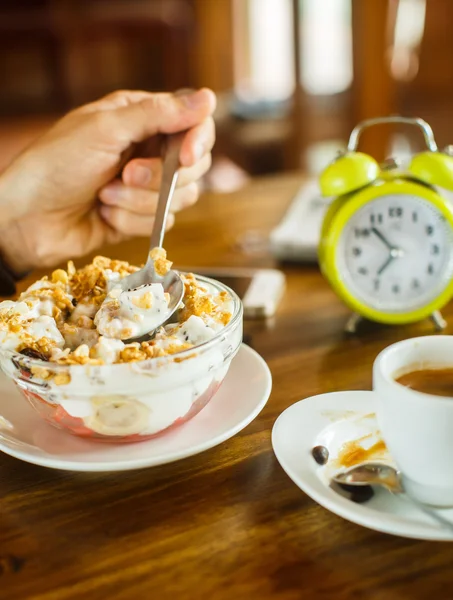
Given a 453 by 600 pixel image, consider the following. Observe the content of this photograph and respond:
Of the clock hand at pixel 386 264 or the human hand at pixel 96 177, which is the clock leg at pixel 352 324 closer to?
the clock hand at pixel 386 264

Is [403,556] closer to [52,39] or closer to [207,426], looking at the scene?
[207,426]

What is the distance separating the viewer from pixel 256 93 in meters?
5.23

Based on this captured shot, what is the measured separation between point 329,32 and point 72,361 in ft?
13.9

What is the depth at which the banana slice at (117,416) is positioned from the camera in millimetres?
661

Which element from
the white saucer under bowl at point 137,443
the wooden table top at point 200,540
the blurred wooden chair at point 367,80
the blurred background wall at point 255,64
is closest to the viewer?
the wooden table top at point 200,540

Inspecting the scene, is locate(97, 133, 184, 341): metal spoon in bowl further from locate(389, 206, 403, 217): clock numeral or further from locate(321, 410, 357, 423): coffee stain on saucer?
locate(389, 206, 403, 217): clock numeral

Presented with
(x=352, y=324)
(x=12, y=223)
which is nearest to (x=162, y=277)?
(x=352, y=324)

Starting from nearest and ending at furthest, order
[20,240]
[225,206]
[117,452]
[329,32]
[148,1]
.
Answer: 1. [117,452]
2. [20,240]
3. [225,206]
4. [329,32]
5. [148,1]

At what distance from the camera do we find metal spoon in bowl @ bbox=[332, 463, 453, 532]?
0.62m

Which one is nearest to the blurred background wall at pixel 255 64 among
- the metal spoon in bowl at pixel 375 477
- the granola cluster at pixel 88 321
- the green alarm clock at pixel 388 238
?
the green alarm clock at pixel 388 238

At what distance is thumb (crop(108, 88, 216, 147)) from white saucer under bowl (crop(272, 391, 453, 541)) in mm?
642

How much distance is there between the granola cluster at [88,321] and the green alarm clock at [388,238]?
0.28 m

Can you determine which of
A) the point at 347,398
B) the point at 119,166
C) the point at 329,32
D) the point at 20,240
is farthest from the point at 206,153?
the point at 329,32

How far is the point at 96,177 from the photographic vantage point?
1.29 m
